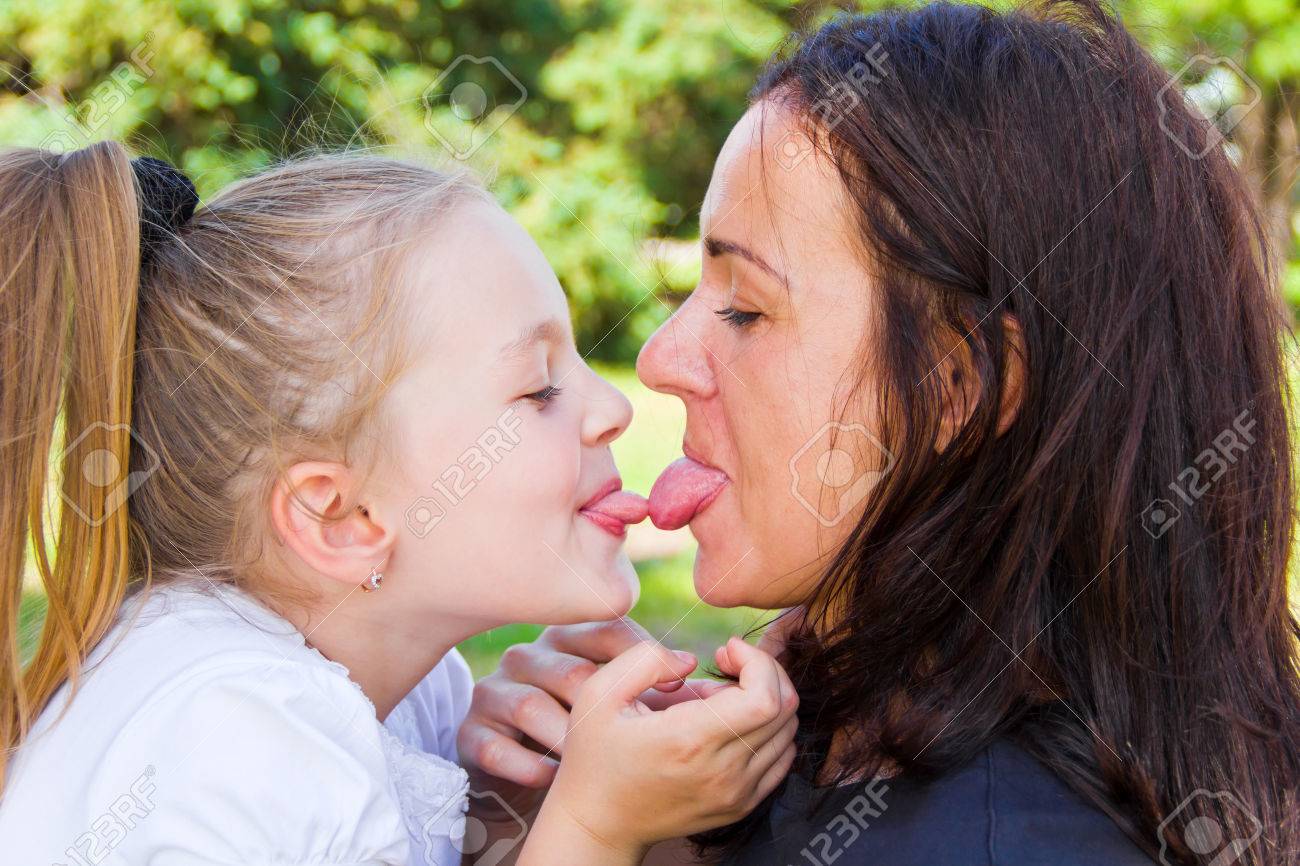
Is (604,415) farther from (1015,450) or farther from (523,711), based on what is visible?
(1015,450)

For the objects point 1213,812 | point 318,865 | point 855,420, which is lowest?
point 318,865

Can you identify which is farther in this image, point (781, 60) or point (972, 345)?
point (781, 60)

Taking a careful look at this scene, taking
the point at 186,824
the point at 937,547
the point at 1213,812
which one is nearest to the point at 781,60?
→ the point at 937,547

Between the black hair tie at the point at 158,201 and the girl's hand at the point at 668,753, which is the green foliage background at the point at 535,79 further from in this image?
the girl's hand at the point at 668,753

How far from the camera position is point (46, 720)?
1.96m

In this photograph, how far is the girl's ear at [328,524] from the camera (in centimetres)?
217

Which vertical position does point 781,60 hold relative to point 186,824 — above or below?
above

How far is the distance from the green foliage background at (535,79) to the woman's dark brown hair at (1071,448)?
4998mm

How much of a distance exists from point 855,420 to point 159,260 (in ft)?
4.18

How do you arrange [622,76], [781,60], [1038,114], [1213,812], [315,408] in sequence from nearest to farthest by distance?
1. [1213,812]
2. [1038,114]
3. [315,408]
4. [781,60]
5. [622,76]

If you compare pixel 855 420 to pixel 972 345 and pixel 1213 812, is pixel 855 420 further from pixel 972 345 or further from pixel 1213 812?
pixel 1213 812

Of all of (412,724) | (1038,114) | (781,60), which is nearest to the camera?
(1038,114)
